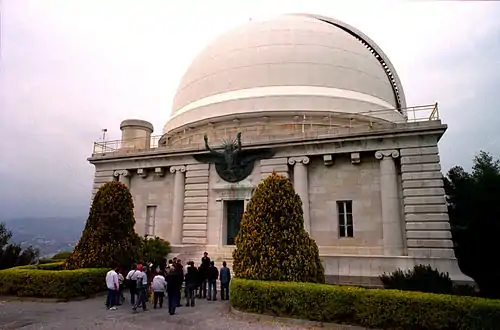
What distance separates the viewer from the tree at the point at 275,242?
12.1m

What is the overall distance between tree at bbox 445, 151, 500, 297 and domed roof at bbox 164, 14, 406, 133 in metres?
6.40

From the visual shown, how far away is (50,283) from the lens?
44.9 feet

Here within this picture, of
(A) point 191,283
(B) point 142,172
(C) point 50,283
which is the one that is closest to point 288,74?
(B) point 142,172

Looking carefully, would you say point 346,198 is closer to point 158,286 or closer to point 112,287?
point 158,286

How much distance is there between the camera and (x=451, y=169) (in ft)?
80.3

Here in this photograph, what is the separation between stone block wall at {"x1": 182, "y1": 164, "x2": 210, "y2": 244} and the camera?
65.2ft

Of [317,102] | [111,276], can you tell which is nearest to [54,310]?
[111,276]

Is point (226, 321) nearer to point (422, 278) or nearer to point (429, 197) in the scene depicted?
point (422, 278)

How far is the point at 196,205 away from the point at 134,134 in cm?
853

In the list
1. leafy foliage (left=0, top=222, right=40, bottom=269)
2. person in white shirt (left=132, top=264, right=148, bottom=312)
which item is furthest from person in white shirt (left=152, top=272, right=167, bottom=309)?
leafy foliage (left=0, top=222, right=40, bottom=269)

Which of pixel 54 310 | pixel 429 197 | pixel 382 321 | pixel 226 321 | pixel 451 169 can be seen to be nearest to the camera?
pixel 382 321

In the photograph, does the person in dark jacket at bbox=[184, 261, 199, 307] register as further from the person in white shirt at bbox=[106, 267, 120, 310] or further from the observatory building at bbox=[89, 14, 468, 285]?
the observatory building at bbox=[89, 14, 468, 285]

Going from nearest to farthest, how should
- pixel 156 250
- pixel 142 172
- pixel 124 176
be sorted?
1. pixel 156 250
2. pixel 142 172
3. pixel 124 176

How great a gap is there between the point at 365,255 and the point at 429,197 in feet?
12.8
